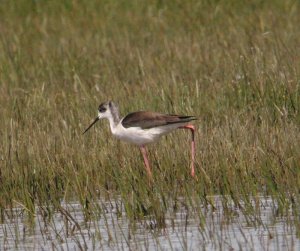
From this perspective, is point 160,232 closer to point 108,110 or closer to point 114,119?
point 114,119

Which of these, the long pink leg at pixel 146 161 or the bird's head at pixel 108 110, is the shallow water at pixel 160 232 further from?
the bird's head at pixel 108 110

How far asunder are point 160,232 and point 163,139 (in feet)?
9.09

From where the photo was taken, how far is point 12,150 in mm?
9344

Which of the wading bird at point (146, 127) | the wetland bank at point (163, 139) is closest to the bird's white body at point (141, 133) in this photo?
the wading bird at point (146, 127)

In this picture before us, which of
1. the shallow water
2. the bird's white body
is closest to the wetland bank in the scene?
the shallow water

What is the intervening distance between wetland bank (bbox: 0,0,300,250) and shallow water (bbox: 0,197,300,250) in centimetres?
1

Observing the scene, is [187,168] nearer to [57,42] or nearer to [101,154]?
[101,154]

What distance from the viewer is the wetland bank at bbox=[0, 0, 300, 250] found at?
23.4 feet

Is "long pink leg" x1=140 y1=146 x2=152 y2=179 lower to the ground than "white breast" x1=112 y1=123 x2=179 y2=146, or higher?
lower

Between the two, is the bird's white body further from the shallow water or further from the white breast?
the shallow water

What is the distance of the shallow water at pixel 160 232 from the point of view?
6.57 meters

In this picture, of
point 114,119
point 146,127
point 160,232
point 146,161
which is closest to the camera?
point 160,232

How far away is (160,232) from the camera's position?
700 centimetres

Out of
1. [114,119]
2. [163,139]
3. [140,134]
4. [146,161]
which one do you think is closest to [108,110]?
[114,119]
